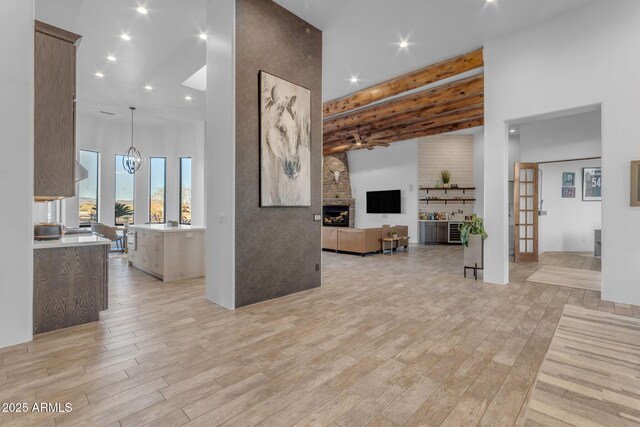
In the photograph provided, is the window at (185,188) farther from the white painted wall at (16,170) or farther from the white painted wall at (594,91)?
the white painted wall at (594,91)

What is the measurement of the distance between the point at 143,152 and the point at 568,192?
1244 centimetres

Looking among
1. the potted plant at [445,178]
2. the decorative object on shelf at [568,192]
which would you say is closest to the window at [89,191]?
the potted plant at [445,178]

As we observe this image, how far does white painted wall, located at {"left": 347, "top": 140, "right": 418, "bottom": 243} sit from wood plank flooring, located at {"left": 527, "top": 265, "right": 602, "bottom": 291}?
501 cm

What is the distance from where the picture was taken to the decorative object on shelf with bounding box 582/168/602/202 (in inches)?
316

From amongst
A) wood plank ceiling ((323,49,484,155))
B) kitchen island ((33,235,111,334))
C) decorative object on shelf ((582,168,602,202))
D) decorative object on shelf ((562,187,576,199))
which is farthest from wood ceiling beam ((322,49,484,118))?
kitchen island ((33,235,111,334))

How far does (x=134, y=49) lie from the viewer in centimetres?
516

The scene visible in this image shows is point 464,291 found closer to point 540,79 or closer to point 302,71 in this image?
point 540,79

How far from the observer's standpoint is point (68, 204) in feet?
27.8

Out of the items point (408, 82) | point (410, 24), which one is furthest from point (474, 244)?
point (410, 24)

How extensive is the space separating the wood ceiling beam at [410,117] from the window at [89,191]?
694 cm

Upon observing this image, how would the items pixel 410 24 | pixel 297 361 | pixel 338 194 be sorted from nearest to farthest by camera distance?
1. pixel 297 361
2. pixel 410 24
3. pixel 338 194

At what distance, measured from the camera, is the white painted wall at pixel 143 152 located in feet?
29.5

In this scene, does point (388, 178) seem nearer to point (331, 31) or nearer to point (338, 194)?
point (338, 194)

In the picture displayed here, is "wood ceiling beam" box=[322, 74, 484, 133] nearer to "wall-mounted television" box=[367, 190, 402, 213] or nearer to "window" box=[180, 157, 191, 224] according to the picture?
"wall-mounted television" box=[367, 190, 402, 213]
